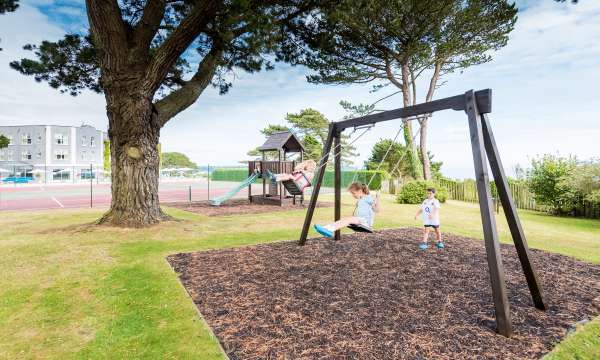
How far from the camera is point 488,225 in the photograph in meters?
3.63

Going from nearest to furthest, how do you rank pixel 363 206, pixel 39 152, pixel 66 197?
pixel 363 206, pixel 66 197, pixel 39 152

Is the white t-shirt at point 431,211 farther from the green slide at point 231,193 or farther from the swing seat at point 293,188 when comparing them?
the green slide at point 231,193

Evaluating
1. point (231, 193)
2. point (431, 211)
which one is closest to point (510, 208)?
point (431, 211)

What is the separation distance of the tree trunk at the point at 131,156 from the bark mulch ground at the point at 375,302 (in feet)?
11.9

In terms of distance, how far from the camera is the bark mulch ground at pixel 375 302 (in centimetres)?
310

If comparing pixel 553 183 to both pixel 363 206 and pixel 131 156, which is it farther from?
pixel 131 156

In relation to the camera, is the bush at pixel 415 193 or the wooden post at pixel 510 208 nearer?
the wooden post at pixel 510 208

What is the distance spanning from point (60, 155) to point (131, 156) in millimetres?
53177

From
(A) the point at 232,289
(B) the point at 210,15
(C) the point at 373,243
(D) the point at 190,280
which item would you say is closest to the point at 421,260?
(C) the point at 373,243

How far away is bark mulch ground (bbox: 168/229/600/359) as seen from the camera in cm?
310

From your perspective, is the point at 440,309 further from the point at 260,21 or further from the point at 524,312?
the point at 260,21

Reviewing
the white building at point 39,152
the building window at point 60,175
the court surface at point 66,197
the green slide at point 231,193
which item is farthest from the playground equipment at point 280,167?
the building window at point 60,175

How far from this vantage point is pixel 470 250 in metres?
6.91

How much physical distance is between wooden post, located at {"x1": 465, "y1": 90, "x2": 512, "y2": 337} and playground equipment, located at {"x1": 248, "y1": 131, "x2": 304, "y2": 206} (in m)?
12.6
